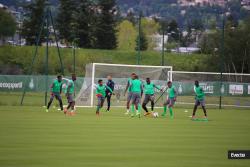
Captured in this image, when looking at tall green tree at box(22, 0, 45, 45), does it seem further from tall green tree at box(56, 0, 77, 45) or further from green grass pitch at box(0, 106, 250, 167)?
green grass pitch at box(0, 106, 250, 167)

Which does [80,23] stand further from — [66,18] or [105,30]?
[66,18]

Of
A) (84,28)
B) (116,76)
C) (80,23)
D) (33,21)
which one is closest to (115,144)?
(116,76)

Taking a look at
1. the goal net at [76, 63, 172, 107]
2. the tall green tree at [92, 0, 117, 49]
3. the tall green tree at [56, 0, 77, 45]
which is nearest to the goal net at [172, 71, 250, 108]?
the goal net at [76, 63, 172, 107]

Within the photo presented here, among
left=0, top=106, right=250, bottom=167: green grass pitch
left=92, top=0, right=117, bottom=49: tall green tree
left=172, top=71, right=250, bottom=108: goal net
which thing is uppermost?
left=92, top=0, right=117, bottom=49: tall green tree

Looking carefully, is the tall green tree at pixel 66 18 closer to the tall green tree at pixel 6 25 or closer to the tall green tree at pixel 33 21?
the tall green tree at pixel 6 25

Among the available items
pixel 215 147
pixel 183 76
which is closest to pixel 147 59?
pixel 183 76

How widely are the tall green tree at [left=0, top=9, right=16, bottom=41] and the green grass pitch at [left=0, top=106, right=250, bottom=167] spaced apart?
83331 millimetres

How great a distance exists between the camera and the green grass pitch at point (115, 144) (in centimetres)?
1588

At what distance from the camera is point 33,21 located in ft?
329

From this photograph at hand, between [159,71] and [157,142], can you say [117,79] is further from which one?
[157,142]

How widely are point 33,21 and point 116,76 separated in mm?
52018

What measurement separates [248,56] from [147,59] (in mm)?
21834

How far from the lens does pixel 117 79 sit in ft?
162

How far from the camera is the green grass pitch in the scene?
1588 centimetres
